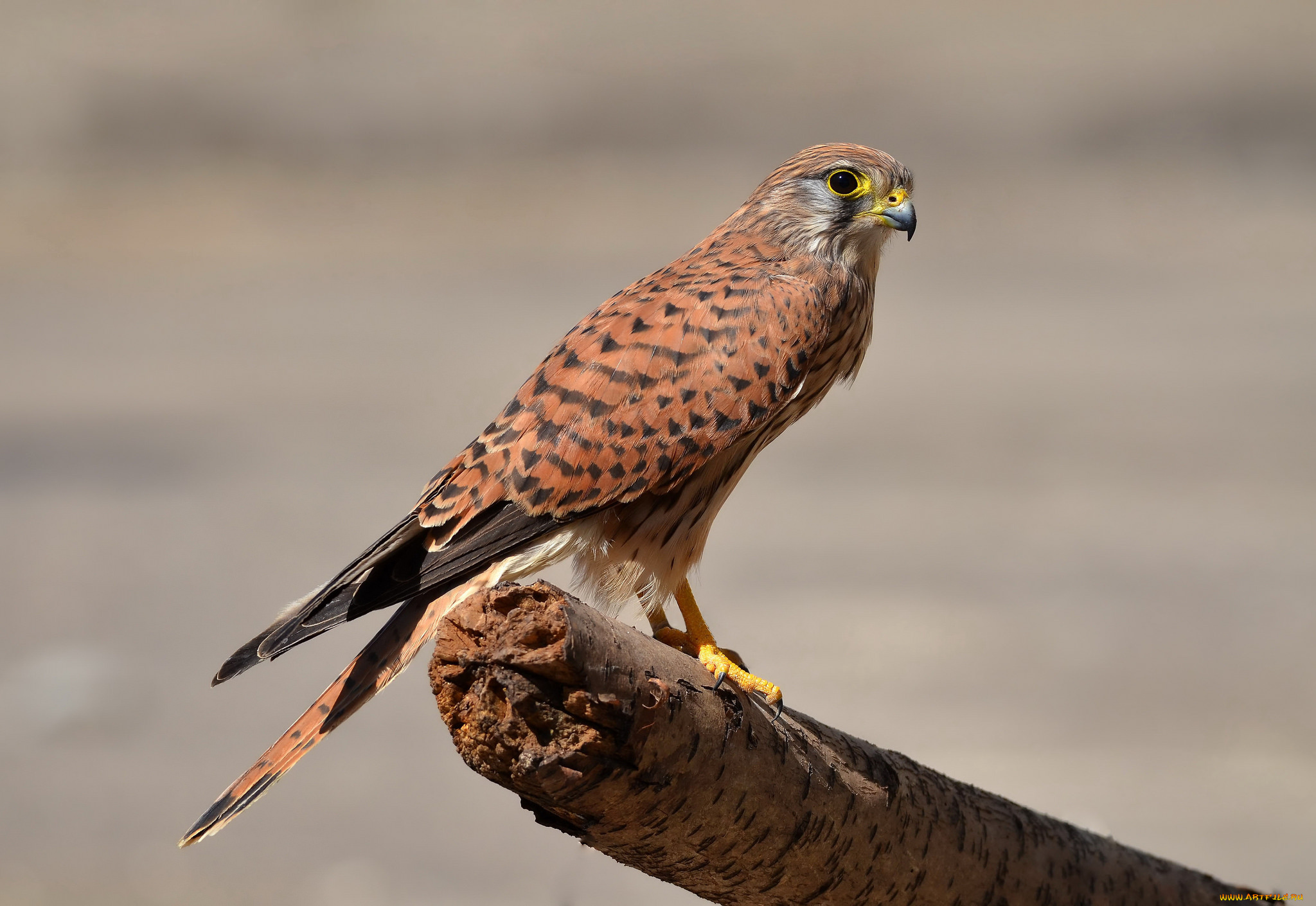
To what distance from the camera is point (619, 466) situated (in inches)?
80.0

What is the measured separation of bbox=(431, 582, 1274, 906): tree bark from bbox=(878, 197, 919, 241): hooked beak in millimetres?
1223

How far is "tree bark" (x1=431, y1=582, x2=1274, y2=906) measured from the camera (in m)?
1.34

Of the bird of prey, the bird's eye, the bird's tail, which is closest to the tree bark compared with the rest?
the bird of prey

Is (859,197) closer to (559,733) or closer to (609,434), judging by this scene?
(609,434)

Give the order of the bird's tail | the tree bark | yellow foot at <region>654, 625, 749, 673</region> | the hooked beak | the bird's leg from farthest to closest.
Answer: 1. the hooked beak
2. yellow foot at <region>654, 625, 749, 673</region>
3. the bird's leg
4. the bird's tail
5. the tree bark

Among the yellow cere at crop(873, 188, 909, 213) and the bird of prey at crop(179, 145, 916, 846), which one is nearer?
the bird of prey at crop(179, 145, 916, 846)

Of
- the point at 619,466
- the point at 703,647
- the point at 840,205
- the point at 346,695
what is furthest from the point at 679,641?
the point at 840,205

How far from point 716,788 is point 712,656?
20.3 inches

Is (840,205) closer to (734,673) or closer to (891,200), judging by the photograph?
(891,200)

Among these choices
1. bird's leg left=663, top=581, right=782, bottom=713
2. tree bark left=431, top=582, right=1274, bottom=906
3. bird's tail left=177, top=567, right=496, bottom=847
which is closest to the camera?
tree bark left=431, top=582, right=1274, bottom=906

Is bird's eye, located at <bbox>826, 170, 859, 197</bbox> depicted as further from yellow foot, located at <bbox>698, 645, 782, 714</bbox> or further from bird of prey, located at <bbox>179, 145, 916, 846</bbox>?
yellow foot, located at <bbox>698, 645, 782, 714</bbox>

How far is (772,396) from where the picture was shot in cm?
217

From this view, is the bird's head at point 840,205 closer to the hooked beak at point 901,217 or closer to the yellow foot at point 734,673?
the hooked beak at point 901,217

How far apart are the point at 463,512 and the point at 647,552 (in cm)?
40
